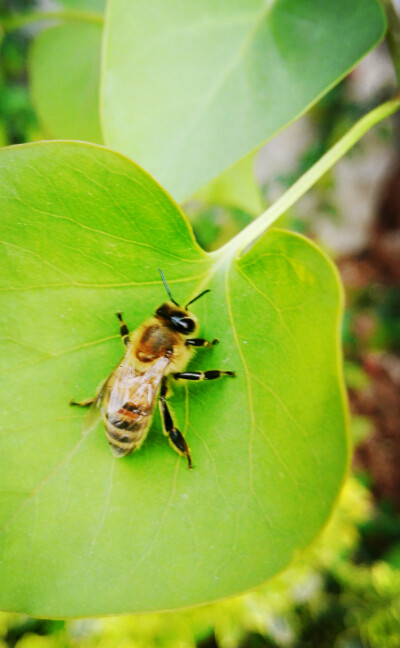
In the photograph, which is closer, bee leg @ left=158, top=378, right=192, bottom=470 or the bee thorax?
bee leg @ left=158, top=378, right=192, bottom=470

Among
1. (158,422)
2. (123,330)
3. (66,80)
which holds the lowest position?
(158,422)

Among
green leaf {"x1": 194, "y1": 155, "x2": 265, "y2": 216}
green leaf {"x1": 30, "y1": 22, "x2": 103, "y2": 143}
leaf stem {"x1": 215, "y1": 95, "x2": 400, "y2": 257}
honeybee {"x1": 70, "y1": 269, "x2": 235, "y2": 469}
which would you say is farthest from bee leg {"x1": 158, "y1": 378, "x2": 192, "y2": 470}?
green leaf {"x1": 30, "y1": 22, "x2": 103, "y2": 143}

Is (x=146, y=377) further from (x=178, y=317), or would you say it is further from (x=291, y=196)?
(x=291, y=196)

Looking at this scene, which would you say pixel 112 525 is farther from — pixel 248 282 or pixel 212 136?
pixel 212 136

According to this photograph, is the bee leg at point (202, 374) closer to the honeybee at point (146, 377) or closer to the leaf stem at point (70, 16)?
the honeybee at point (146, 377)

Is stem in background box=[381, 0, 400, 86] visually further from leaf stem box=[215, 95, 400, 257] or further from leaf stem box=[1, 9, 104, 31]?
leaf stem box=[1, 9, 104, 31]

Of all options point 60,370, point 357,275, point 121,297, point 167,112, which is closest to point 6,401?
point 60,370

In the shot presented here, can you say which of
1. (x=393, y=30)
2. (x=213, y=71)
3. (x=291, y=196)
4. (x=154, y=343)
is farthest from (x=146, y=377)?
(x=393, y=30)
